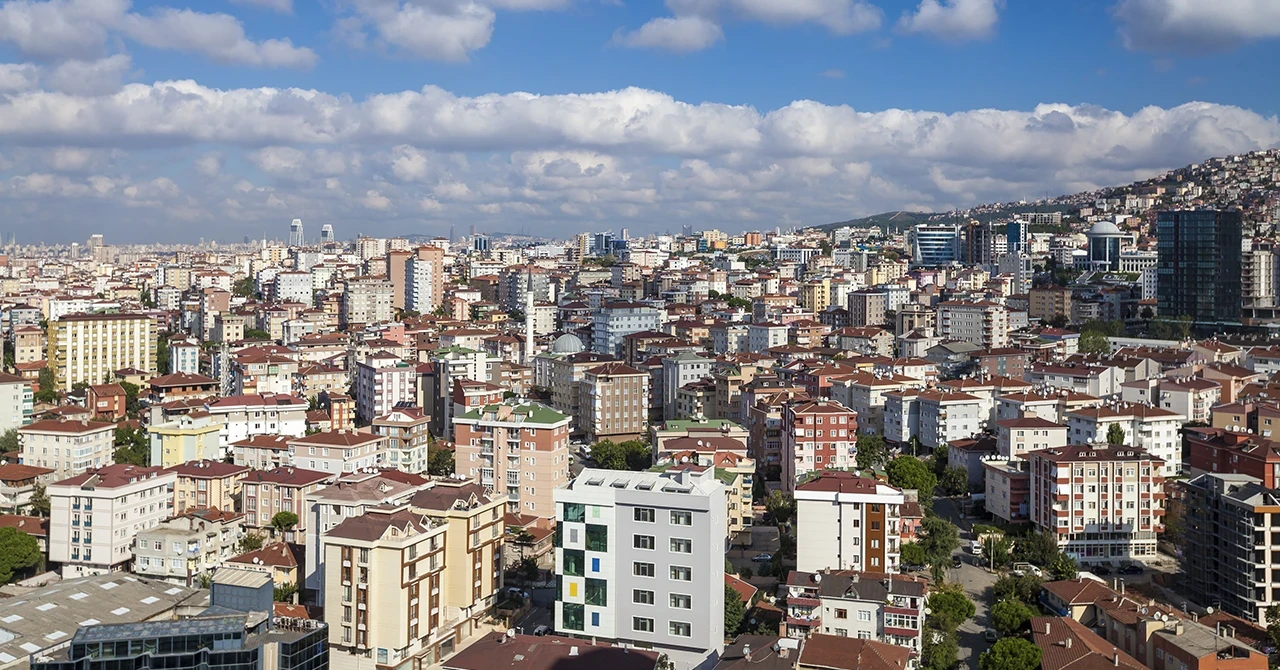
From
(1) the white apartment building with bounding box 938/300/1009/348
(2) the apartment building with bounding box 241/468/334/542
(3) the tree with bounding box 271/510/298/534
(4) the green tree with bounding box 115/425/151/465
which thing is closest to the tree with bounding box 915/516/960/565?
(2) the apartment building with bounding box 241/468/334/542

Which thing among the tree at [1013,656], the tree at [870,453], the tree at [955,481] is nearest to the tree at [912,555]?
the tree at [1013,656]

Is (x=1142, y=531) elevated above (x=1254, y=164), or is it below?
below

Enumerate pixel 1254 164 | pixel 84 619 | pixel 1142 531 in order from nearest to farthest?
pixel 84 619 < pixel 1142 531 < pixel 1254 164

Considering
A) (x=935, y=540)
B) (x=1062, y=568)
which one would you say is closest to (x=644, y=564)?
Answer: (x=935, y=540)

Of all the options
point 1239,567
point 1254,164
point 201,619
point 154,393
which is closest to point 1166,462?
point 1239,567

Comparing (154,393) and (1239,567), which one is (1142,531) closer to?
(1239,567)

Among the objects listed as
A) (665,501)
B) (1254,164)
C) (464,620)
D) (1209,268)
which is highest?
(1254,164)

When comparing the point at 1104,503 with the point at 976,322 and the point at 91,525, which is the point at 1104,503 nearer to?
the point at 91,525
